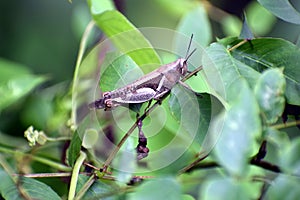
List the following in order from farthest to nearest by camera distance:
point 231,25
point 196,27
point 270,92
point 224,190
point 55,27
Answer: point 55,27 < point 231,25 < point 196,27 < point 270,92 < point 224,190

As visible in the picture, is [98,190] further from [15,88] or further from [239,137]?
[15,88]

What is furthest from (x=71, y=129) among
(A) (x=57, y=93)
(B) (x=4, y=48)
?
(B) (x=4, y=48)

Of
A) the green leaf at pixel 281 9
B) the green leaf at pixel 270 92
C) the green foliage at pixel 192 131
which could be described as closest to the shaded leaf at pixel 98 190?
the green foliage at pixel 192 131

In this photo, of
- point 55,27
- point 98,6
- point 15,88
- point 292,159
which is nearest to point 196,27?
point 98,6

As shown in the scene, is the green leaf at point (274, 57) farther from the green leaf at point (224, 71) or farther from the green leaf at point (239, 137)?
the green leaf at point (239, 137)

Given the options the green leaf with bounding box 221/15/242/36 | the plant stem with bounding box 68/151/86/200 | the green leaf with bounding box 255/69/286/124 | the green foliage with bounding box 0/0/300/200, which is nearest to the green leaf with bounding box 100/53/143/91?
the green foliage with bounding box 0/0/300/200

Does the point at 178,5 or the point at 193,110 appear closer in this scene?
the point at 193,110

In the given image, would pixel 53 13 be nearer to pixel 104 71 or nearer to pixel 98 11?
pixel 98 11
